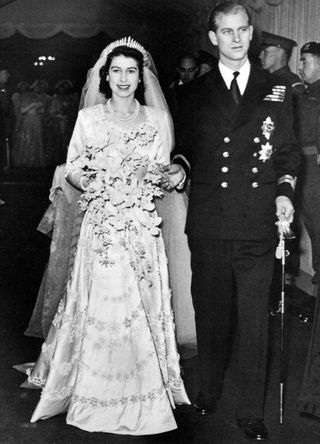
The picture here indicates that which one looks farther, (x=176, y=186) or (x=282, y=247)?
(x=176, y=186)

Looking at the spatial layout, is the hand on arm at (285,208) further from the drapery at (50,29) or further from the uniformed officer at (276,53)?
the drapery at (50,29)

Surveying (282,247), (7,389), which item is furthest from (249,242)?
(7,389)

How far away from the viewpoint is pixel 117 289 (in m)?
3.45

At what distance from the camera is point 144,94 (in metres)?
3.84

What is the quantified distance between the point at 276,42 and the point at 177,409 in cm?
308

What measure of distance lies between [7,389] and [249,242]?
63.1 inches

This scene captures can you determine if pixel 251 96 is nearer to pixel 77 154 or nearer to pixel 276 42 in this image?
pixel 77 154

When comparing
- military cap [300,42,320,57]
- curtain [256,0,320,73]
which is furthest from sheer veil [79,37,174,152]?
curtain [256,0,320,73]

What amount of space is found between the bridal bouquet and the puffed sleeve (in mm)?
83

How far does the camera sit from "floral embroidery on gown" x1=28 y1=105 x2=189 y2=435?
11.1ft

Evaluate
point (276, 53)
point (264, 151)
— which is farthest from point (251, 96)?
point (276, 53)

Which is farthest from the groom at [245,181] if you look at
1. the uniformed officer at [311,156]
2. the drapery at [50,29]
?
the drapery at [50,29]

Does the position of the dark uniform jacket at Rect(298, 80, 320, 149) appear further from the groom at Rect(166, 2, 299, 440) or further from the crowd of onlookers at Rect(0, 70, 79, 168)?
the crowd of onlookers at Rect(0, 70, 79, 168)

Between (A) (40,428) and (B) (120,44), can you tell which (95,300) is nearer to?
(A) (40,428)
